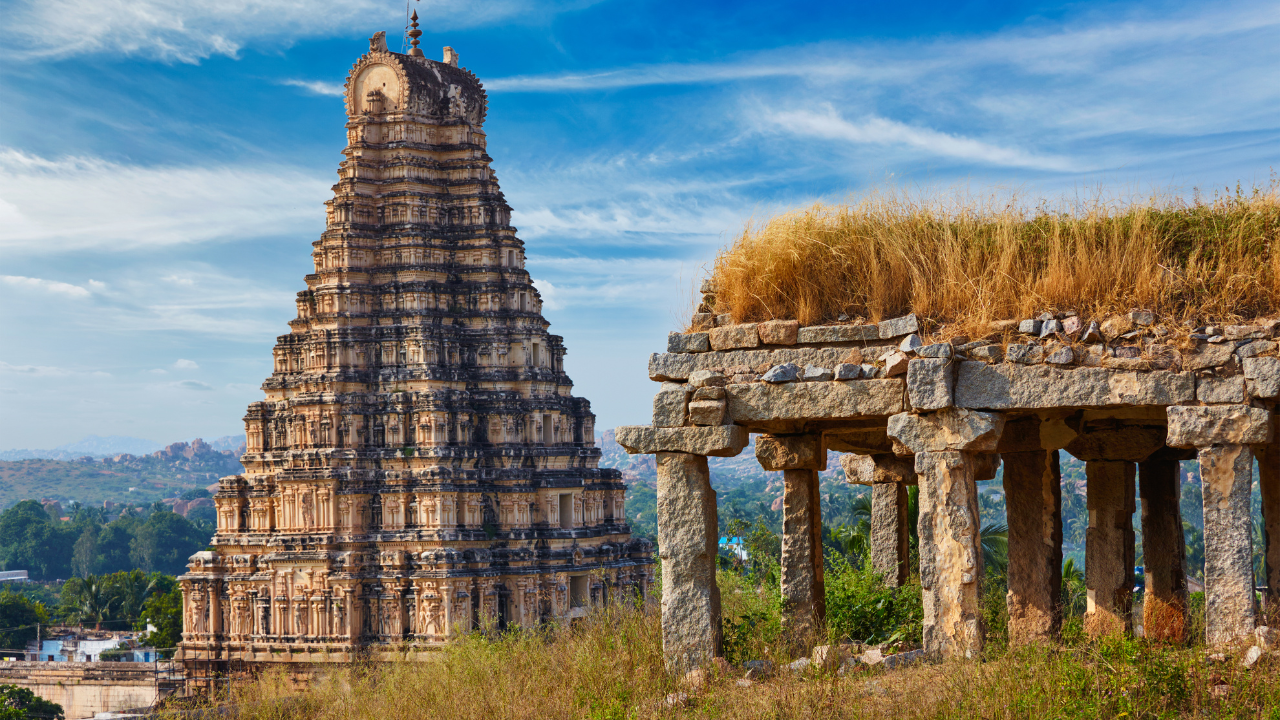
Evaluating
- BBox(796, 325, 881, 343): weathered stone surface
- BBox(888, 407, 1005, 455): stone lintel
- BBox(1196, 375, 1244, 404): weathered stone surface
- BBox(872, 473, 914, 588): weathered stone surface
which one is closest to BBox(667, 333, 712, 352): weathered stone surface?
BBox(796, 325, 881, 343): weathered stone surface

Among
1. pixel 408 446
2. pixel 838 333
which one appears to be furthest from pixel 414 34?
pixel 838 333

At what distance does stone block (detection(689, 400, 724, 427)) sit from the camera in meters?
9.84

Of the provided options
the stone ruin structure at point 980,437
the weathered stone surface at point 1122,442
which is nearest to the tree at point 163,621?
the stone ruin structure at point 980,437

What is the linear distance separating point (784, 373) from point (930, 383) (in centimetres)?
114

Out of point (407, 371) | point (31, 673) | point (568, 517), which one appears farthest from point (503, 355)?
point (31, 673)

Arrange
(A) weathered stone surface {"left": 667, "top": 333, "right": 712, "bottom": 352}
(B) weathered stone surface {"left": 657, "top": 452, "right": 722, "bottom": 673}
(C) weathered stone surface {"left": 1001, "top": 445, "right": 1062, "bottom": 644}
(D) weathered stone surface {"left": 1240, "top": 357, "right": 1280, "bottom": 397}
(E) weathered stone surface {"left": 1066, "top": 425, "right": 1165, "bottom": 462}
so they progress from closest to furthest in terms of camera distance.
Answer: (D) weathered stone surface {"left": 1240, "top": 357, "right": 1280, "bottom": 397} < (B) weathered stone surface {"left": 657, "top": 452, "right": 722, "bottom": 673} < (A) weathered stone surface {"left": 667, "top": 333, "right": 712, "bottom": 352} < (C) weathered stone surface {"left": 1001, "top": 445, "right": 1062, "bottom": 644} < (E) weathered stone surface {"left": 1066, "top": 425, "right": 1165, "bottom": 462}

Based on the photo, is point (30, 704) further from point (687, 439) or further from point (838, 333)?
point (838, 333)

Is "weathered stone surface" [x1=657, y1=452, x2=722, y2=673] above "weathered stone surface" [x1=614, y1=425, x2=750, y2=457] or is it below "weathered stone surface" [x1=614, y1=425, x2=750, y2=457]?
below

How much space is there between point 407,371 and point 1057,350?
30167 millimetres

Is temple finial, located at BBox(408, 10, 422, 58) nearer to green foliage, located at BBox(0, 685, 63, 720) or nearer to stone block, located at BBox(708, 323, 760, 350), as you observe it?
green foliage, located at BBox(0, 685, 63, 720)

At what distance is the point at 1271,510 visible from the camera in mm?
11141

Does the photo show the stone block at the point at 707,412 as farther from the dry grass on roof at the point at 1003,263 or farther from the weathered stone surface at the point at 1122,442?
the weathered stone surface at the point at 1122,442

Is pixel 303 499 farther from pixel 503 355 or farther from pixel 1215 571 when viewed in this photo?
pixel 1215 571

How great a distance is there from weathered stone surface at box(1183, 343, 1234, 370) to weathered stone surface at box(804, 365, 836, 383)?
2529 mm
